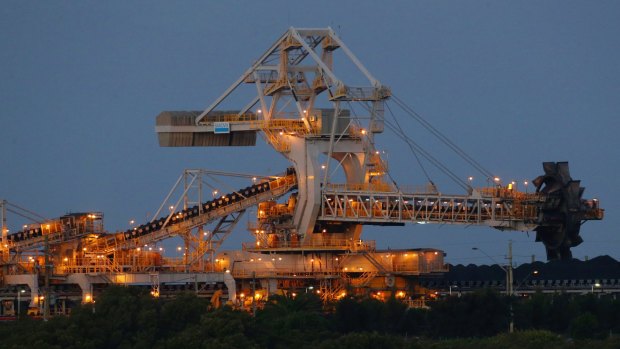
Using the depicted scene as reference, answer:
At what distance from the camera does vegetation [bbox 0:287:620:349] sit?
100 metres

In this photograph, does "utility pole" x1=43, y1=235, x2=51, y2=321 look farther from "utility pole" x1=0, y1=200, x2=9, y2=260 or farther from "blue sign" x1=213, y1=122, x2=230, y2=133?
"blue sign" x1=213, y1=122, x2=230, y2=133

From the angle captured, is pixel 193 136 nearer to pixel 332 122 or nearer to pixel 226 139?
pixel 226 139

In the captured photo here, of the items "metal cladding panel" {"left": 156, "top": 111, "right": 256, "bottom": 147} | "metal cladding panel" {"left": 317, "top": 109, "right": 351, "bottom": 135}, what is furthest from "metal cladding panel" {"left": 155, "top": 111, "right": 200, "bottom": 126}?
"metal cladding panel" {"left": 317, "top": 109, "right": 351, "bottom": 135}

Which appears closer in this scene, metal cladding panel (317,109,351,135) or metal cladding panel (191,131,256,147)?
metal cladding panel (317,109,351,135)

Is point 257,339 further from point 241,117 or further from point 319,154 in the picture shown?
point 241,117

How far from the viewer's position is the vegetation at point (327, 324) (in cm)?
10006

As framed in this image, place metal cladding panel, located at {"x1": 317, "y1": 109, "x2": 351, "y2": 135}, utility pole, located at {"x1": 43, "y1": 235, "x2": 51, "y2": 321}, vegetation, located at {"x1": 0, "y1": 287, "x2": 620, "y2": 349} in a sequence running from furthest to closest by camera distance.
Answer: metal cladding panel, located at {"x1": 317, "y1": 109, "x2": 351, "y2": 135}
utility pole, located at {"x1": 43, "y1": 235, "x2": 51, "y2": 321}
vegetation, located at {"x1": 0, "y1": 287, "x2": 620, "y2": 349}

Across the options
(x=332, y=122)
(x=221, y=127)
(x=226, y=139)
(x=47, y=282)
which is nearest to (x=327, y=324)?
(x=332, y=122)

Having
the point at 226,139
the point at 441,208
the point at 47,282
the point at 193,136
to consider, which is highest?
the point at 193,136

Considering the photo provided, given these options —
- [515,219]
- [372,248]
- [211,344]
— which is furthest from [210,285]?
[211,344]

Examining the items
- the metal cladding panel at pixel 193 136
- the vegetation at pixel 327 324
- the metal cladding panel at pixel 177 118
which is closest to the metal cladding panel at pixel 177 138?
the metal cladding panel at pixel 193 136

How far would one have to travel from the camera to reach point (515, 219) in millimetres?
121188

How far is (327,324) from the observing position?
113m

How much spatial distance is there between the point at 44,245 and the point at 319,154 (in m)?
22.4
